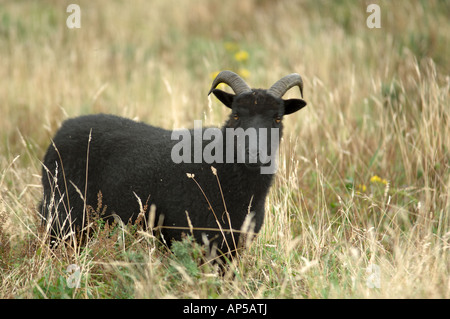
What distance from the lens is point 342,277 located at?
3.94 metres

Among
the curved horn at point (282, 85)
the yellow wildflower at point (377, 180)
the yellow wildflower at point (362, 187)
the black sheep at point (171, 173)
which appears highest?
the curved horn at point (282, 85)

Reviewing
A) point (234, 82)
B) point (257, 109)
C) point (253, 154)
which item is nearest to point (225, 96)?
point (234, 82)

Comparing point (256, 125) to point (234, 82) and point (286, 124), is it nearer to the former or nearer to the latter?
point (234, 82)

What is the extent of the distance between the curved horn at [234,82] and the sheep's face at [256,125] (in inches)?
2.5

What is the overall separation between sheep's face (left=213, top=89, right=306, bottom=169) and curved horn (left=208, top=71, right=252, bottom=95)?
63 millimetres

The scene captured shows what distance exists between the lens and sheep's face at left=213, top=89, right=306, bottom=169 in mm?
4230

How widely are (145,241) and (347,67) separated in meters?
5.90

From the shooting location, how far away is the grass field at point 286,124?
3.85 m

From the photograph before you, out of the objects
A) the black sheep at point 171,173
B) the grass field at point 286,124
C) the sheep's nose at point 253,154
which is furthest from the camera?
the black sheep at point 171,173

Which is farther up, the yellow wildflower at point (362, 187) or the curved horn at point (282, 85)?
the curved horn at point (282, 85)

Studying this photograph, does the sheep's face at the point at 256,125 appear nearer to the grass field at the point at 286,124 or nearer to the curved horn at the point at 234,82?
the curved horn at the point at 234,82

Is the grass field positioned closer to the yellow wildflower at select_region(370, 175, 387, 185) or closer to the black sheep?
the yellow wildflower at select_region(370, 175, 387, 185)

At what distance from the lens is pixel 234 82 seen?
182 inches

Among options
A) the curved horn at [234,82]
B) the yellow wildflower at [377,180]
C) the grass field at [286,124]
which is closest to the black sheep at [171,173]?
Answer: the curved horn at [234,82]
